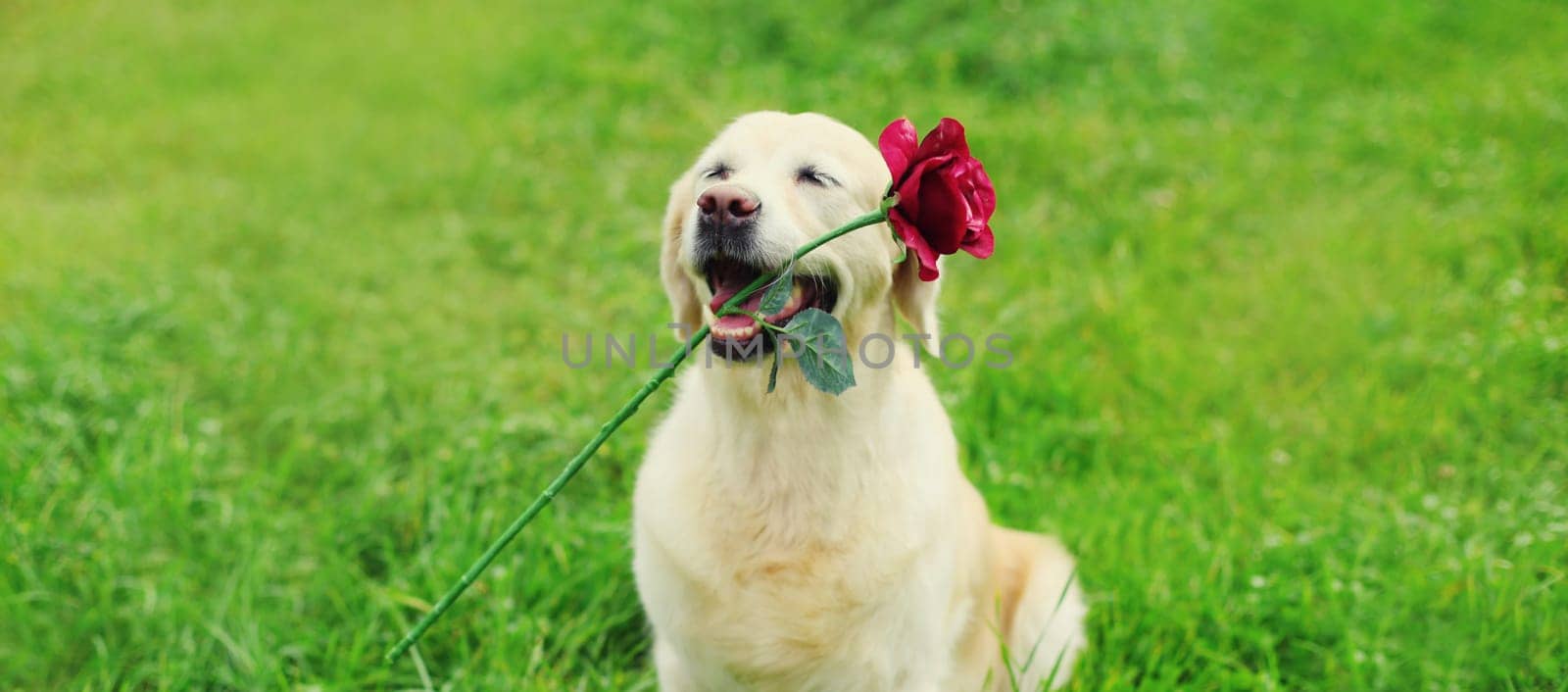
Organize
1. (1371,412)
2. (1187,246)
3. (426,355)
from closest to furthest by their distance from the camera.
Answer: (1371,412) < (426,355) < (1187,246)

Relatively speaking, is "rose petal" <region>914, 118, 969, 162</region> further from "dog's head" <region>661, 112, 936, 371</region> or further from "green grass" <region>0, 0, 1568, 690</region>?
"green grass" <region>0, 0, 1568, 690</region>

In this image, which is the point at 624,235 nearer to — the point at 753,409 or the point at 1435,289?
the point at 753,409

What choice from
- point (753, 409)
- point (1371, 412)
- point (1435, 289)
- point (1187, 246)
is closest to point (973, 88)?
point (1187, 246)

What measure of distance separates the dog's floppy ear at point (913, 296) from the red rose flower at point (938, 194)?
0.50 meters

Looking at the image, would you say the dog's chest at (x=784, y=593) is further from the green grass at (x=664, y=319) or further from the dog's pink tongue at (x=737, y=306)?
the green grass at (x=664, y=319)

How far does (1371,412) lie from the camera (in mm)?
4113

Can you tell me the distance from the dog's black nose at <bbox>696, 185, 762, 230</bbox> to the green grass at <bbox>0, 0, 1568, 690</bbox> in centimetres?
144

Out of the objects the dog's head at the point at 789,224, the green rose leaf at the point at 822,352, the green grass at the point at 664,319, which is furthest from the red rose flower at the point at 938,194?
the green grass at the point at 664,319

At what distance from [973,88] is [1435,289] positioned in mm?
2697

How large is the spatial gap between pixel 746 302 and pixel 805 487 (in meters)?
0.44

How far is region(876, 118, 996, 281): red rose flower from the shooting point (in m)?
1.80

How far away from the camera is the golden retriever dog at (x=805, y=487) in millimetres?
2223

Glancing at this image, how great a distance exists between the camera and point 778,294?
1969 millimetres

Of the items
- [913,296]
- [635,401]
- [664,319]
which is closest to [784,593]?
[635,401]
